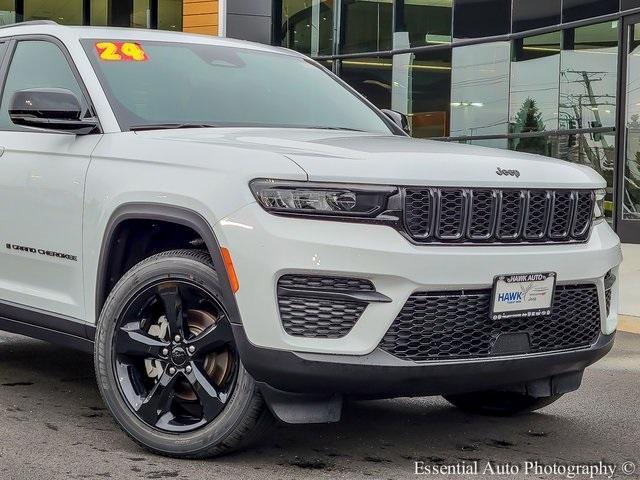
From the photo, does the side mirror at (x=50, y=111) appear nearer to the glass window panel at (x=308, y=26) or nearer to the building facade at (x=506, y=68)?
the building facade at (x=506, y=68)

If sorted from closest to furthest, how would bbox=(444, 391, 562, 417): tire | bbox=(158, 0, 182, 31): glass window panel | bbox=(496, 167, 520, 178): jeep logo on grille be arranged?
bbox=(496, 167, 520, 178): jeep logo on grille
bbox=(444, 391, 562, 417): tire
bbox=(158, 0, 182, 31): glass window panel

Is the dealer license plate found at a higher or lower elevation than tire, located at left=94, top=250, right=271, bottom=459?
higher

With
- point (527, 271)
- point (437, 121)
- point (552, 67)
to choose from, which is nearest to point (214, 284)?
point (527, 271)

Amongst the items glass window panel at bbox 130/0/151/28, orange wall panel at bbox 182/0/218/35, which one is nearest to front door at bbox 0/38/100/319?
orange wall panel at bbox 182/0/218/35

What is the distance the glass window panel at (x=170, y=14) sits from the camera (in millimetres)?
27455

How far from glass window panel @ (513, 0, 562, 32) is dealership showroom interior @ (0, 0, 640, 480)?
13.3 meters

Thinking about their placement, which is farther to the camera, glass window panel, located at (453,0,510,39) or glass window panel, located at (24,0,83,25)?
glass window panel, located at (24,0,83,25)

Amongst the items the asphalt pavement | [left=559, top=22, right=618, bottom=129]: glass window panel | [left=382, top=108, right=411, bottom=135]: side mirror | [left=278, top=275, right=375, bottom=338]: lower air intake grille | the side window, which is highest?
[left=559, top=22, right=618, bottom=129]: glass window panel

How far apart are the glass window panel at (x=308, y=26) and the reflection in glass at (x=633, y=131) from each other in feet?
24.7

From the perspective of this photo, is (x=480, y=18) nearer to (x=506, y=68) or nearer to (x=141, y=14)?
(x=506, y=68)

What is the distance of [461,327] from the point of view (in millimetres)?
4297

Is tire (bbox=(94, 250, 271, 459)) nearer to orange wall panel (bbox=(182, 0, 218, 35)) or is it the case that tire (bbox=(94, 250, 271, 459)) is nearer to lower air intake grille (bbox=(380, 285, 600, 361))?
lower air intake grille (bbox=(380, 285, 600, 361))

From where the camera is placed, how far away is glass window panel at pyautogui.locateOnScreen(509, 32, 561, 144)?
18938mm

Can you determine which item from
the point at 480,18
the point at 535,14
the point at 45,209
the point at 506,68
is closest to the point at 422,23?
the point at 480,18
